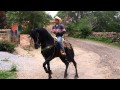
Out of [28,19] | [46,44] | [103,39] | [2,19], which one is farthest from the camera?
[103,39]

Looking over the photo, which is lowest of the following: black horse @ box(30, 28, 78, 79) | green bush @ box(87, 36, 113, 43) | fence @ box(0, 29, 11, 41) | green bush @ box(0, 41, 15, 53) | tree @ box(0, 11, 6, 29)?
green bush @ box(87, 36, 113, 43)

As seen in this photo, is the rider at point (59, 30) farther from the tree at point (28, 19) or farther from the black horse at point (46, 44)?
the tree at point (28, 19)

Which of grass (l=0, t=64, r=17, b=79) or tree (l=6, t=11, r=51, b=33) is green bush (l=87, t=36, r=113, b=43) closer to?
tree (l=6, t=11, r=51, b=33)

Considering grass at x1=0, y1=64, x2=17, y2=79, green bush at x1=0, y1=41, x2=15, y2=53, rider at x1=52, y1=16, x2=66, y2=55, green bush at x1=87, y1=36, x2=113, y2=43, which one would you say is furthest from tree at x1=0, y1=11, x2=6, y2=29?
rider at x1=52, y1=16, x2=66, y2=55

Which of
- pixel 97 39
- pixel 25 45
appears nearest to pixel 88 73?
pixel 25 45

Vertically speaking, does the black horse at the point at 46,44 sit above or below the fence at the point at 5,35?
above

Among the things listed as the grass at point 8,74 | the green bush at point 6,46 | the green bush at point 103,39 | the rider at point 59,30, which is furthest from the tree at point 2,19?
the rider at point 59,30

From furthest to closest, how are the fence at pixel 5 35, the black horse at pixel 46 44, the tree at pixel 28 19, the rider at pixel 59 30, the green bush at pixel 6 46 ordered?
the tree at pixel 28 19 → the fence at pixel 5 35 → the green bush at pixel 6 46 → the rider at pixel 59 30 → the black horse at pixel 46 44

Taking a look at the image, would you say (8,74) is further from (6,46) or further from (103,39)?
(103,39)

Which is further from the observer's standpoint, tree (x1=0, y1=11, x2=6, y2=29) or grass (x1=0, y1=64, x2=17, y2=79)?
tree (x1=0, y1=11, x2=6, y2=29)

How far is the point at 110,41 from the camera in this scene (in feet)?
93.5

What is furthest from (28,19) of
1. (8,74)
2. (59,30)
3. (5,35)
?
(59,30)
